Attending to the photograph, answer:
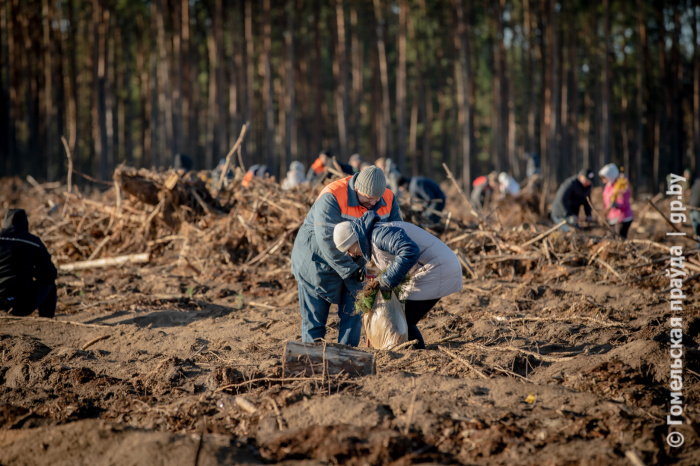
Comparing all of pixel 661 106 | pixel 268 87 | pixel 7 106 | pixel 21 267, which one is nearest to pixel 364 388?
pixel 21 267

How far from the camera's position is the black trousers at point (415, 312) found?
194 inches

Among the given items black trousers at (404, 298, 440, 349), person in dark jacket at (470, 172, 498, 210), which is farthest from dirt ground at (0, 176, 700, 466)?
person in dark jacket at (470, 172, 498, 210)

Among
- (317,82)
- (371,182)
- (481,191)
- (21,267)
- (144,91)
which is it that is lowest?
(21,267)

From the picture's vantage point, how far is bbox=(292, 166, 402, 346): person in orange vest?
4750 mm

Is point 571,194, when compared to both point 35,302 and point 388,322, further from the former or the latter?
point 35,302

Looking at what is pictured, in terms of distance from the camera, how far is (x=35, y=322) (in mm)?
6797

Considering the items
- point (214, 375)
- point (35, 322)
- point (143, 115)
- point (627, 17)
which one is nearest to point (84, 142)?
point (143, 115)

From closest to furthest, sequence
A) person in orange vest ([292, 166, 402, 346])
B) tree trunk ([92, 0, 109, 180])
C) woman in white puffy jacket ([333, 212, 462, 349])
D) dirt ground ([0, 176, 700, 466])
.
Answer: dirt ground ([0, 176, 700, 466]) < woman in white puffy jacket ([333, 212, 462, 349]) < person in orange vest ([292, 166, 402, 346]) < tree trunk ([92, 0, 109, 180])

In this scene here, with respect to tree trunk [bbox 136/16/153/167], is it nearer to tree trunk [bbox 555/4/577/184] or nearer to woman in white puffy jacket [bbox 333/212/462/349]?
tree trunk [bbox 555/4/577/184]

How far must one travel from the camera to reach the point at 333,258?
4.71 meters

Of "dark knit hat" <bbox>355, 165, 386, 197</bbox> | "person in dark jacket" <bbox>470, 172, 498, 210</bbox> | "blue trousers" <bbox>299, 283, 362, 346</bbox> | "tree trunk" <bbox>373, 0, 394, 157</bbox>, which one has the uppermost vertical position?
"tree trunk" <bbox>373, 0, 394, 157</bbox>

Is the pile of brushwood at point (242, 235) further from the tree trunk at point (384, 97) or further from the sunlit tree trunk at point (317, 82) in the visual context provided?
the sunlit tree trunk at point (317, 82)

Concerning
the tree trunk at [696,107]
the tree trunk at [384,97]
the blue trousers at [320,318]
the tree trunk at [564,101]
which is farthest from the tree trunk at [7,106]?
the tree trunk at [696,107]

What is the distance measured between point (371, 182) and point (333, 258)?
696mm
